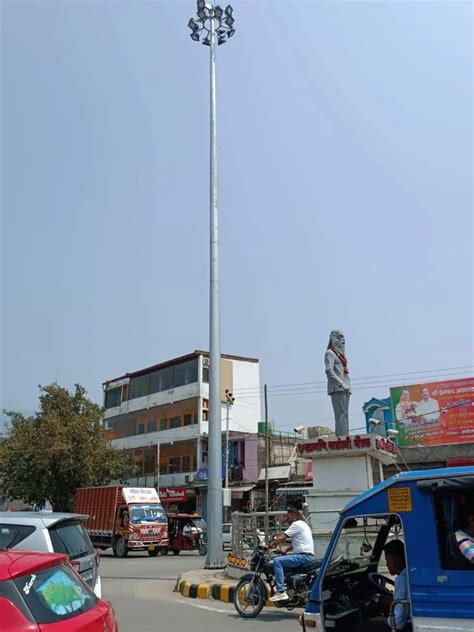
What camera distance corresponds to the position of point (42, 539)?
6617 mm

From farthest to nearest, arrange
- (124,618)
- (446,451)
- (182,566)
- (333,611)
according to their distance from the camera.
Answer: (446,451) < (182,566) < (124,618) < (333,611)

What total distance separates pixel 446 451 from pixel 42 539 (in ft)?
86.1

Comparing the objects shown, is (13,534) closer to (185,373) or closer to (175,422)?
(185,373)

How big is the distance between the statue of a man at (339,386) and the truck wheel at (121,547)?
46.6ft

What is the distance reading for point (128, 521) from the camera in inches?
957

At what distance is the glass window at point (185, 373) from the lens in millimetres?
43447

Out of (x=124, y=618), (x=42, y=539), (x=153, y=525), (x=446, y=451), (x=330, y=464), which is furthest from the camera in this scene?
(x=446, y=451)

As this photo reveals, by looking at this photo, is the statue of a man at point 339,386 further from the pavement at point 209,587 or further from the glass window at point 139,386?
the glass window at point 139,386

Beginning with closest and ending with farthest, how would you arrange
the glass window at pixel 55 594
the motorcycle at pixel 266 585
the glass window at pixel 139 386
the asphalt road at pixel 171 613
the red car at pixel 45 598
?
the red car at pixel 45 598, the glass window at pixel 55 594, the asphalt road at pixel 171 613, the motorcycle at pixel 266 585, the glass window at pixel 139 386

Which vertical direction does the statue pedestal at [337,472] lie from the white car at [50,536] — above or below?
above

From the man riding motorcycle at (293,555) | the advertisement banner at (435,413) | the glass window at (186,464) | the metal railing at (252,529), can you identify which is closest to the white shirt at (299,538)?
the man riding motorcycle at (293,555)

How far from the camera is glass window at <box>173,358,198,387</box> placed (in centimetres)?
4345

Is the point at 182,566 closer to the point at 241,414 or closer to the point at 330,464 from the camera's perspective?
the point at 330,464

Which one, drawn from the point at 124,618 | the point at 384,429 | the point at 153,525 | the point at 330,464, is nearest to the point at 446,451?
the point at 384,429
